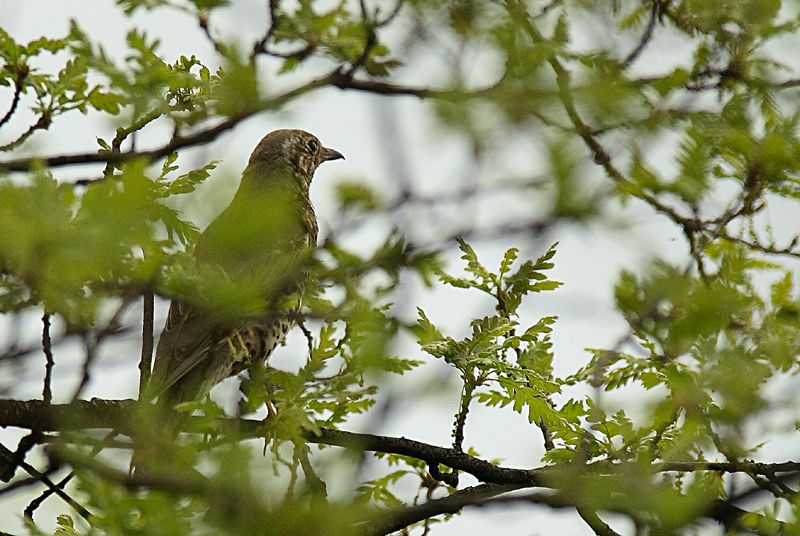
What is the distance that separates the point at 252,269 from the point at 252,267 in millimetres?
17

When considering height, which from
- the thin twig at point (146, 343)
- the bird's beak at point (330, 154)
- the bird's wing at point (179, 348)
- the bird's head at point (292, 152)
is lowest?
the thin twig at point (146, 343)

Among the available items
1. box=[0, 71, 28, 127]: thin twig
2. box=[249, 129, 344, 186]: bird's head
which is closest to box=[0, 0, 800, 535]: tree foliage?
box=[0, 71, 28, 127]: thin twig

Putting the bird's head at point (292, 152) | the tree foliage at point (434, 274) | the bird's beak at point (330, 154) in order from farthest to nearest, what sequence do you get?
the bird's beak at point (330, 154) → the bird's head at point (292, 152) → the tree foliage at point (434, 274)

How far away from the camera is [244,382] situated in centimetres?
349

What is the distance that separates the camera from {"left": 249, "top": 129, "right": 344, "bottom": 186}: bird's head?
8.50 meters

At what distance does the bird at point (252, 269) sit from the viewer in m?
2.52

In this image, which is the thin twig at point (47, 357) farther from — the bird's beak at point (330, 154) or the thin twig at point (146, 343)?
the bird's beak at point (330, 154)

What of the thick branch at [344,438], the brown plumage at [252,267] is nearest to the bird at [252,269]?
the brown plumage at [252,267]

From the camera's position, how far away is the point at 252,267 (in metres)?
3.23

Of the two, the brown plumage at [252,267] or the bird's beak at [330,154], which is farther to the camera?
the bird's beak at [330,154]

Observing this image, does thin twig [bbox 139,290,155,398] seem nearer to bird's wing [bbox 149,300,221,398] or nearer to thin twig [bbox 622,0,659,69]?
bird's wing [bbox 149,300,221,398]

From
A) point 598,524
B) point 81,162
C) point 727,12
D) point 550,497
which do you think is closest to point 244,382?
point 81,162

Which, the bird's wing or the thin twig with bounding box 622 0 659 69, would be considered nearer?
the thin twig with bounding box 622 0 659 69

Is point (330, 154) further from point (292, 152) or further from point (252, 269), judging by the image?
point (252, 269)
